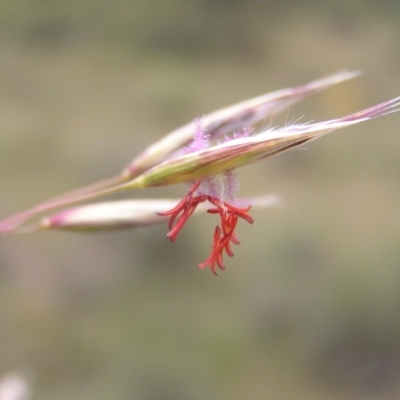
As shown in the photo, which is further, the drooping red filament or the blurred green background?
the blurred green background

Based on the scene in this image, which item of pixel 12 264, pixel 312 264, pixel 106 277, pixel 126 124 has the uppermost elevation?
pixel 126 124

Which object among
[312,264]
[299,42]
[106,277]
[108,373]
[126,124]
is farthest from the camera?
[299,42]

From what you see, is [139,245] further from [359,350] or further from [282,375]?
[359,350]

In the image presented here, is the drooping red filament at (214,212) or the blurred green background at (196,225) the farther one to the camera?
the blurred green background at (196,225)

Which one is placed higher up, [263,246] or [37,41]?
[37,41]

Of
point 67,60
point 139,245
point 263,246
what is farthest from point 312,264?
point 67,60

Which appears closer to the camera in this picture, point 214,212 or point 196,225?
point 214,212

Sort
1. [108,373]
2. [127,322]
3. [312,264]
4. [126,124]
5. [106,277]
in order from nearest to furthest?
[108,373] → [127,322] → [106,277] → [312,264] → [126,124]

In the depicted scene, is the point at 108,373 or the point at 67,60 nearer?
the point at 108,373
